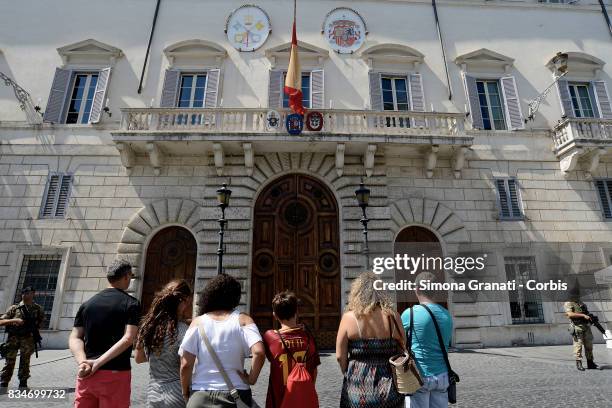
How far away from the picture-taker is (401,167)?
12.3 m

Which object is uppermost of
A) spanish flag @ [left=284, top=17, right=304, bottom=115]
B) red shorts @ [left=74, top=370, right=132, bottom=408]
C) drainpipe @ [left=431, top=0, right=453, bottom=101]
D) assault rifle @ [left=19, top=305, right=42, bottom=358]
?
drainpipe @ [left=431, top=0, right=453, bottom=101]

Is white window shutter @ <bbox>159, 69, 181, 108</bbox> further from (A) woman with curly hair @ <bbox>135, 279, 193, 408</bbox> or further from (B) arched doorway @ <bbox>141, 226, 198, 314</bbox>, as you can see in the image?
(A) woman with curly hair @ <bbox>135, 279, 193, 408</bbox>

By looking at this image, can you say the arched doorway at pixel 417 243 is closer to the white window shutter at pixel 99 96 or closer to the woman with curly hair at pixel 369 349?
the woman with curly hair at pixel 369 349

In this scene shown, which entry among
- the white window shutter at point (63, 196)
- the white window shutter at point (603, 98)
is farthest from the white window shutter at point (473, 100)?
the white window shutter at point (63, 196)

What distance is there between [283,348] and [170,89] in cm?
1243

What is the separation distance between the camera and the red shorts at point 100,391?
2990mm

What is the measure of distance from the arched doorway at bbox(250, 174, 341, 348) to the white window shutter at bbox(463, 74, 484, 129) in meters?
6.12

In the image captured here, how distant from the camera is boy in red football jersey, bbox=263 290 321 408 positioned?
2902mm

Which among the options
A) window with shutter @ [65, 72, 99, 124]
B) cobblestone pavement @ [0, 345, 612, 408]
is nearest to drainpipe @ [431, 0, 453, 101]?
cobblestone pavement @ [0, 345, 612, 408]

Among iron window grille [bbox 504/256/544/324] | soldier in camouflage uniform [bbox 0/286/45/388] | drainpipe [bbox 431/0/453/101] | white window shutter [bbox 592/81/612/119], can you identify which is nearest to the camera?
soldier in camouflage uniform [bbox 0/286/45/388]

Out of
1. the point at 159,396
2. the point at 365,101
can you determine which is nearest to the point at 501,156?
the point at 365,101

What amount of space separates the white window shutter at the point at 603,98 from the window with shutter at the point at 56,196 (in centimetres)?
1937

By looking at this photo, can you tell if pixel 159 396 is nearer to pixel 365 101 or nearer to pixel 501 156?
pixel 365 101

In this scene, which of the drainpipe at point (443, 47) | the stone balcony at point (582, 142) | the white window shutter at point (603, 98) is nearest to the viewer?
the stone balcony at point (582, 142)
